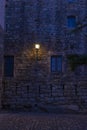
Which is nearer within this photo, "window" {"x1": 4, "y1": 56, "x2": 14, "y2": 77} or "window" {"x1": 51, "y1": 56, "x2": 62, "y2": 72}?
"window" {"x1": 51, "y1": 56, "x2": 62, "y2": 72}

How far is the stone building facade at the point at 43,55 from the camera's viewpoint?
2211 cm

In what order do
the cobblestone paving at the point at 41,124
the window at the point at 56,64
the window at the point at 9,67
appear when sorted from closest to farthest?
the cobblestone paving at the point at 41,124, the window at the point at 56,64, the window at the point at 9,67

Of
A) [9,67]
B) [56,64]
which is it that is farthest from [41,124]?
[9,67]

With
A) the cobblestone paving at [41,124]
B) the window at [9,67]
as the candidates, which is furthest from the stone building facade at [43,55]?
the cobblestone paving at [41,124]

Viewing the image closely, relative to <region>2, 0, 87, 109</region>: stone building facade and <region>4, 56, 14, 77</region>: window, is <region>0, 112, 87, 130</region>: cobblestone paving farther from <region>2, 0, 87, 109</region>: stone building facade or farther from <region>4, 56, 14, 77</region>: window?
<region>4, 56, 14, 77</region>: window

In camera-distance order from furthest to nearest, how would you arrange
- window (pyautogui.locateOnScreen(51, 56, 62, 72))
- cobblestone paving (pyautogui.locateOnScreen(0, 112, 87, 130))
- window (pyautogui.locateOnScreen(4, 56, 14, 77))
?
window (pyautogui.locateOnScreen(4, 56, 14, 77))
window (pyautogui.locateOnScreen(51, 56, 62, 72))
cobblestone paving (pyautogui.locateOnScreen(0, 112, 87, 130))

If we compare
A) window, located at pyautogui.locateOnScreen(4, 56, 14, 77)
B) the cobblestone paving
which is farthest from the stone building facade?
the cobblestone paving

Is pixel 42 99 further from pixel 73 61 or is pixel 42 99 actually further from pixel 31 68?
pixel 73 61

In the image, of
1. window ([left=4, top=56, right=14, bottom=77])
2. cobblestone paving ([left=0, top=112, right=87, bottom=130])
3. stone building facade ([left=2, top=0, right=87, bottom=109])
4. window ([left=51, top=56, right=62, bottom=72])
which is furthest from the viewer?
window ([left=4, top=56, right=14, bottom=77])

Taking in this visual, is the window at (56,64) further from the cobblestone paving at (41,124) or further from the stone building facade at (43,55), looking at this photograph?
the cobblestone paving at (41,124)

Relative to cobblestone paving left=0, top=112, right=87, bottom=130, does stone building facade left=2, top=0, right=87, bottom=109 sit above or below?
above

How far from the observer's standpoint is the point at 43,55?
72.9 ft

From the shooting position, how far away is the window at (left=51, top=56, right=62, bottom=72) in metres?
22.2

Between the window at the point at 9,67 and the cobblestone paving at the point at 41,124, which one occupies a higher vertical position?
the window at the point at 9,67
